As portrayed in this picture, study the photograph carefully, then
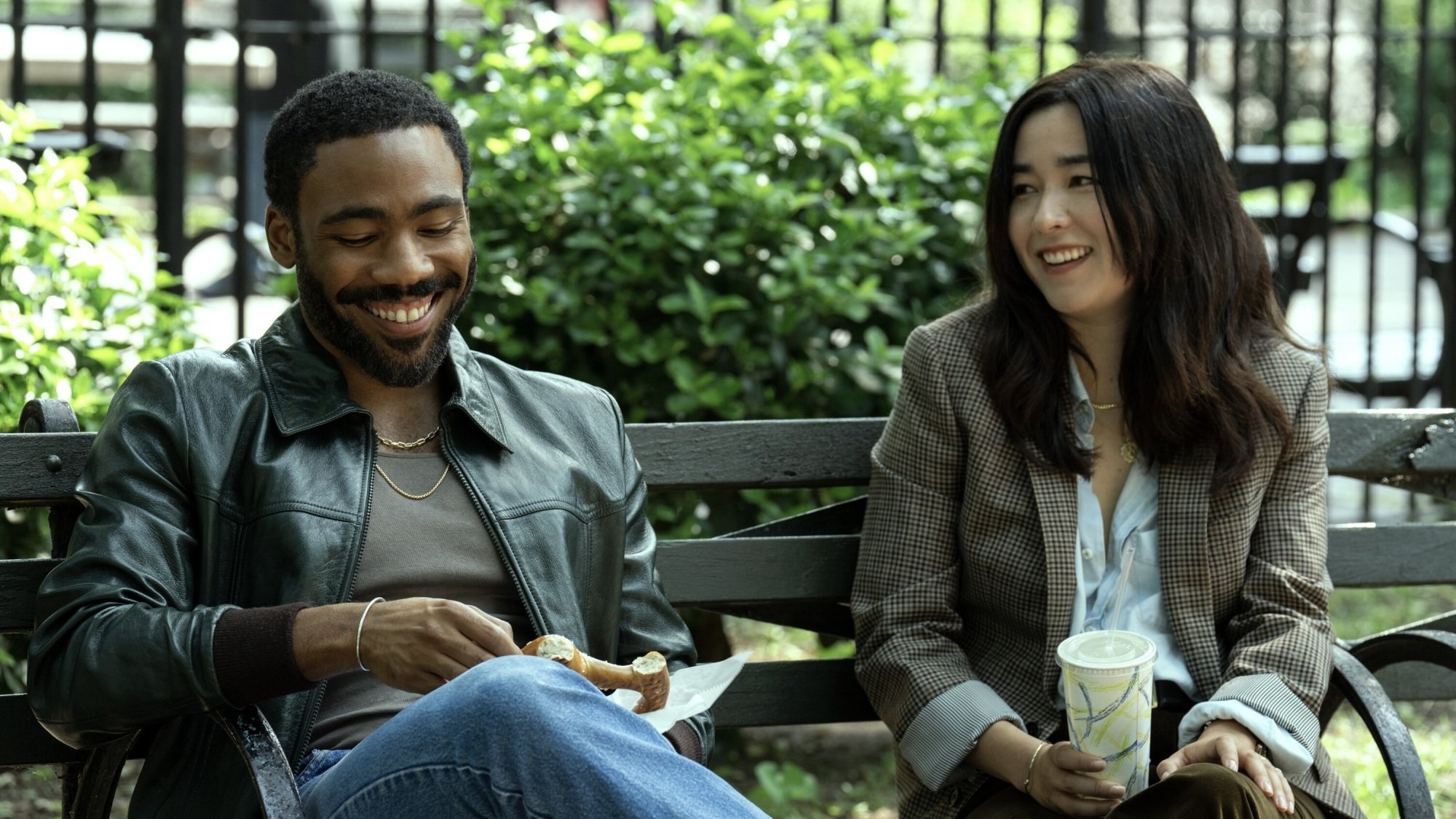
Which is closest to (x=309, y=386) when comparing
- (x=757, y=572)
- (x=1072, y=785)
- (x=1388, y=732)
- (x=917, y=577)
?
(x=757, y=572)

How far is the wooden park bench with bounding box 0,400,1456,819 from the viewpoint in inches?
105

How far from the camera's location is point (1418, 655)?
2.97 meters

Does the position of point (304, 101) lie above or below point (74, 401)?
above

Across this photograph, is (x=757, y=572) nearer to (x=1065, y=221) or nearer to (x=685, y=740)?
(x=685, y=740)

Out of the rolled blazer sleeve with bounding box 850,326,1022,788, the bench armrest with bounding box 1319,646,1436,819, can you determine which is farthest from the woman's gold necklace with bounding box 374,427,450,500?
the bench armrest with bounding box 1319,646,1436,819

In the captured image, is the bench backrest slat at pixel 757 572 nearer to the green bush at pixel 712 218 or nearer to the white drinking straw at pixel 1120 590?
the white drinking straw at pixel 1120 590

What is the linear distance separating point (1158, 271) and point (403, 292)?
4.35 ft

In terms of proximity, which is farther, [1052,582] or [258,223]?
[258,223]

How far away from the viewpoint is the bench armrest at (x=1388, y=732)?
102 inches

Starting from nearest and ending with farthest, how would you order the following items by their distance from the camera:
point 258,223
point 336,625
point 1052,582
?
point 336,625
point 1052,582
point 258,223

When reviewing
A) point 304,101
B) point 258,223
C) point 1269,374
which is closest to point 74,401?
point 304,101

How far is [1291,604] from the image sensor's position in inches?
112

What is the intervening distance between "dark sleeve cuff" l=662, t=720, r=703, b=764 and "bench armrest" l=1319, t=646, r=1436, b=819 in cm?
110

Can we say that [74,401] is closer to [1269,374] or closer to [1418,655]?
[1269,374]
